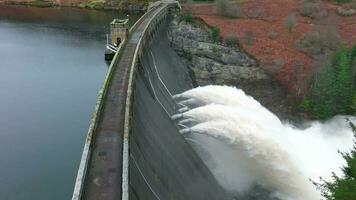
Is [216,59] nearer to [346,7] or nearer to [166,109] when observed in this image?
[166,109]

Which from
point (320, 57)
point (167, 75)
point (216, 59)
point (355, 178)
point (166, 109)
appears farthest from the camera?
point (216, 59)

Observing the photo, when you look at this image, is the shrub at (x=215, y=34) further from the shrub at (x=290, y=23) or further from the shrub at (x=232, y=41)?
the shrub at (x=290, y=23)

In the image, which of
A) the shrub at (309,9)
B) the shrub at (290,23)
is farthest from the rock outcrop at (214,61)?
the shrub at (309,9)

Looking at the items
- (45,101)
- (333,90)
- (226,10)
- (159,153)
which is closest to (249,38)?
(226,10)

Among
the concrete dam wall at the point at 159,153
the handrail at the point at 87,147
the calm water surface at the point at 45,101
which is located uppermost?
the handrail at the point at 87,147

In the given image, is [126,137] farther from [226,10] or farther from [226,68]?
[226,10]

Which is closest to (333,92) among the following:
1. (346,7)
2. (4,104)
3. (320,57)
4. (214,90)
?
(320,57)

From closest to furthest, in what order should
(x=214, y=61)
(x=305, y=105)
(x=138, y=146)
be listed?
(x=138, y=146) → (x=305, y=105) → (x=214, y=61)
